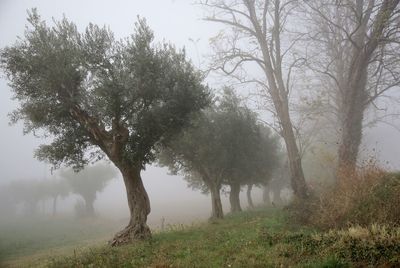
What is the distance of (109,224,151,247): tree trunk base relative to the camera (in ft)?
58.6

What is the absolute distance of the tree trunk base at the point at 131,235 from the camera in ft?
58.6

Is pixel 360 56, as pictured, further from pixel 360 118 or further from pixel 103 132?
pixel 103 132

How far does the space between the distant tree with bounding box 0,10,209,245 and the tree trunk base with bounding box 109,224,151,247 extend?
52 mm

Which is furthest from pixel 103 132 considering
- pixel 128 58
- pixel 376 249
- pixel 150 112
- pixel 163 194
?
pixel 163 194

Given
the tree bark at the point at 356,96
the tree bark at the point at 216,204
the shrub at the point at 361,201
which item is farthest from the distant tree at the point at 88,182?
the shrub at the point at 361,201

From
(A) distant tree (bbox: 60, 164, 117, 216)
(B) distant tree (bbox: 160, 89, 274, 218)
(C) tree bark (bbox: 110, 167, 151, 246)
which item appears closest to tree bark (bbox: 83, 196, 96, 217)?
(A) distant tree (bbox: 60, 164, 117, 216)

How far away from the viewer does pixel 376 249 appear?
896 centimetres

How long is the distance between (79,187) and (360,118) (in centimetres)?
5673

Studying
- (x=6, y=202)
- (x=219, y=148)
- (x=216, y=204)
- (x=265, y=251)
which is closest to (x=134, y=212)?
→ (x=265, y=251)

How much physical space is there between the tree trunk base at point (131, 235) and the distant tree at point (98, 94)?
5 centimetres

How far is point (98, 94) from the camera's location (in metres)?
17.1

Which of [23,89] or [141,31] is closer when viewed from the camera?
[23,89]

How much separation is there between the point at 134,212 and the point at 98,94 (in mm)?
6601

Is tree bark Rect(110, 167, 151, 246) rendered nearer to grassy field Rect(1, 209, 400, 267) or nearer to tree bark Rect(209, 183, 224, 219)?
grassy field Rect(1, 209, 400, 267)
